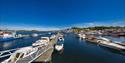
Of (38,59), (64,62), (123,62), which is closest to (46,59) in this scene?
(38,59)

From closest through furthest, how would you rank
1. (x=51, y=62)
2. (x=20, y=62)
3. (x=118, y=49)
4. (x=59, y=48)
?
(x=20, y=62) < (x=51, y=62) < (x=59, y=48) < (x=118, y=49)

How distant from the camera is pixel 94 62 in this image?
1931 centimetres

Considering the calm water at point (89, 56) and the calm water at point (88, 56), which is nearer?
the calm water at point (89, 56)

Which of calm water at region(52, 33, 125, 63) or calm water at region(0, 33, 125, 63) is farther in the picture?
calm water at region(0, 33, 125, 63)

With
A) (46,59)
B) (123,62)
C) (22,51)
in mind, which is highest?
(22,51)

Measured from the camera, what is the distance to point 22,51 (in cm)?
1540

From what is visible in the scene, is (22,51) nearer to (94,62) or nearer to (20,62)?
(20,62)

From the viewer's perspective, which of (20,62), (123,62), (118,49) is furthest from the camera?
(118,49)

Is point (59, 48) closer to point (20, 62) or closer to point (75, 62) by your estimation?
point (75, 62)

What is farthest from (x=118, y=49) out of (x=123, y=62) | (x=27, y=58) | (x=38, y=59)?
(x=27, y=58)

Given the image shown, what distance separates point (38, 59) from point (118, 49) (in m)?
22.7

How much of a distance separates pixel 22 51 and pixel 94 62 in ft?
40.7

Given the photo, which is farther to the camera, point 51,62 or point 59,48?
point 59,48

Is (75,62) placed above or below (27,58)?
below
